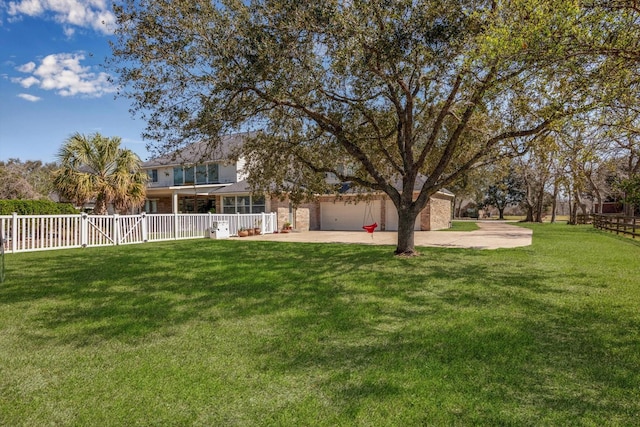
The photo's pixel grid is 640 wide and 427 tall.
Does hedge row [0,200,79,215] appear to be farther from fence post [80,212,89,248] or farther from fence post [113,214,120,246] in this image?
fence post [80,212,89,248]

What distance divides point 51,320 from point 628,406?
633cm

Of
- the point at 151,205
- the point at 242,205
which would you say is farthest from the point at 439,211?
the point at 151,205

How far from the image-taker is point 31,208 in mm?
16281

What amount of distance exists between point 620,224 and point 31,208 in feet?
88.2

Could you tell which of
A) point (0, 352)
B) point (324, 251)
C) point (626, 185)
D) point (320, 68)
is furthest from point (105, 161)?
point (626, 185)

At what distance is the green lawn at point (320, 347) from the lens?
2.93m

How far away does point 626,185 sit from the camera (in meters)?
4.43

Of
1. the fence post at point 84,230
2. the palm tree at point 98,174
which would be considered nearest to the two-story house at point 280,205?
the palm tree at point 98,174

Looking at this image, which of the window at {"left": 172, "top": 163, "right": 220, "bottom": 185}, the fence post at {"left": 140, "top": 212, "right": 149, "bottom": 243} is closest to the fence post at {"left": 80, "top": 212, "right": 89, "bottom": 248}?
the fence post at {"left": 140, "top": 212, "right": 149, "bottom": 243}

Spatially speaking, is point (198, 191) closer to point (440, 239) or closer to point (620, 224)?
point (440, 239)

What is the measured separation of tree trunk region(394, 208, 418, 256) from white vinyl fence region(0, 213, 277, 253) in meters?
10.1

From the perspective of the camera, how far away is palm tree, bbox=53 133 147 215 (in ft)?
60.7

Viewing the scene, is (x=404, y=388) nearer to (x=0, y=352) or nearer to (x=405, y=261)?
(x=0, y=352)

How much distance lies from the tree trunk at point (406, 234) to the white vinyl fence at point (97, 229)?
397 inches
